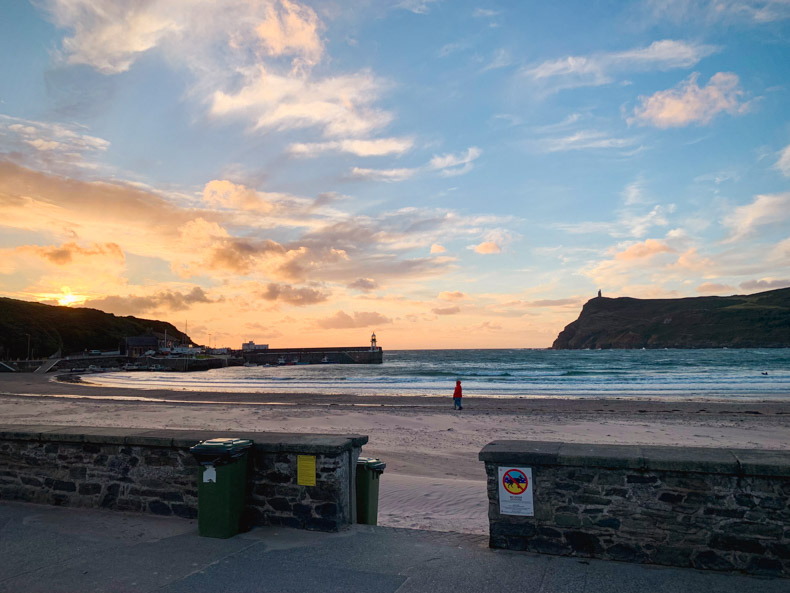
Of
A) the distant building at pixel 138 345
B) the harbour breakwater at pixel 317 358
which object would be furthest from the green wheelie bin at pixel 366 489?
the distant building at pixel 138 345

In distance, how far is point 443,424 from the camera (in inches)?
790

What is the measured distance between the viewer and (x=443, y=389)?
40344mm

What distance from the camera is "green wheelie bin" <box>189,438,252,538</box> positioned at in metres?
5.60

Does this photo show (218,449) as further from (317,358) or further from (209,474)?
(317,358)

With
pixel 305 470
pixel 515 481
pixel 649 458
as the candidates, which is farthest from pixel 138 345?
pixel 649 458

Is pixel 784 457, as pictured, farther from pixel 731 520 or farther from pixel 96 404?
pixel 96 404

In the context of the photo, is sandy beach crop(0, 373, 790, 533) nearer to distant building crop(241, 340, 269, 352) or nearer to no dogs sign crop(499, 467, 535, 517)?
no dogs sign crop(499, 467, 535, 517)

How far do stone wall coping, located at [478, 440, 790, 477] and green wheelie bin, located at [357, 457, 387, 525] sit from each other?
5.31 feet

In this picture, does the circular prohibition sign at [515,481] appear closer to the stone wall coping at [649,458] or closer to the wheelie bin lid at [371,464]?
the stone wall coping at [649,458]

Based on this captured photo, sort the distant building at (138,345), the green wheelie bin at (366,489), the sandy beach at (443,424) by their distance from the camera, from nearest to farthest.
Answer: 1. the green wheelie bin at (366,489)
2. the sandy beach at (443,424)
3. the distant building at (138,345)

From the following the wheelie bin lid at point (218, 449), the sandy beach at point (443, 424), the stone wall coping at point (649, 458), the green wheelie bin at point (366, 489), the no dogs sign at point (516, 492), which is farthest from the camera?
the sandy beach at point (443, 424)

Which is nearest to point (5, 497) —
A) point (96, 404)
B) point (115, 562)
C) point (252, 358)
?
point (115, 562)

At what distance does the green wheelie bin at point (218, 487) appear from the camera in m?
5.60

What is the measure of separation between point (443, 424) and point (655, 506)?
15.6m
